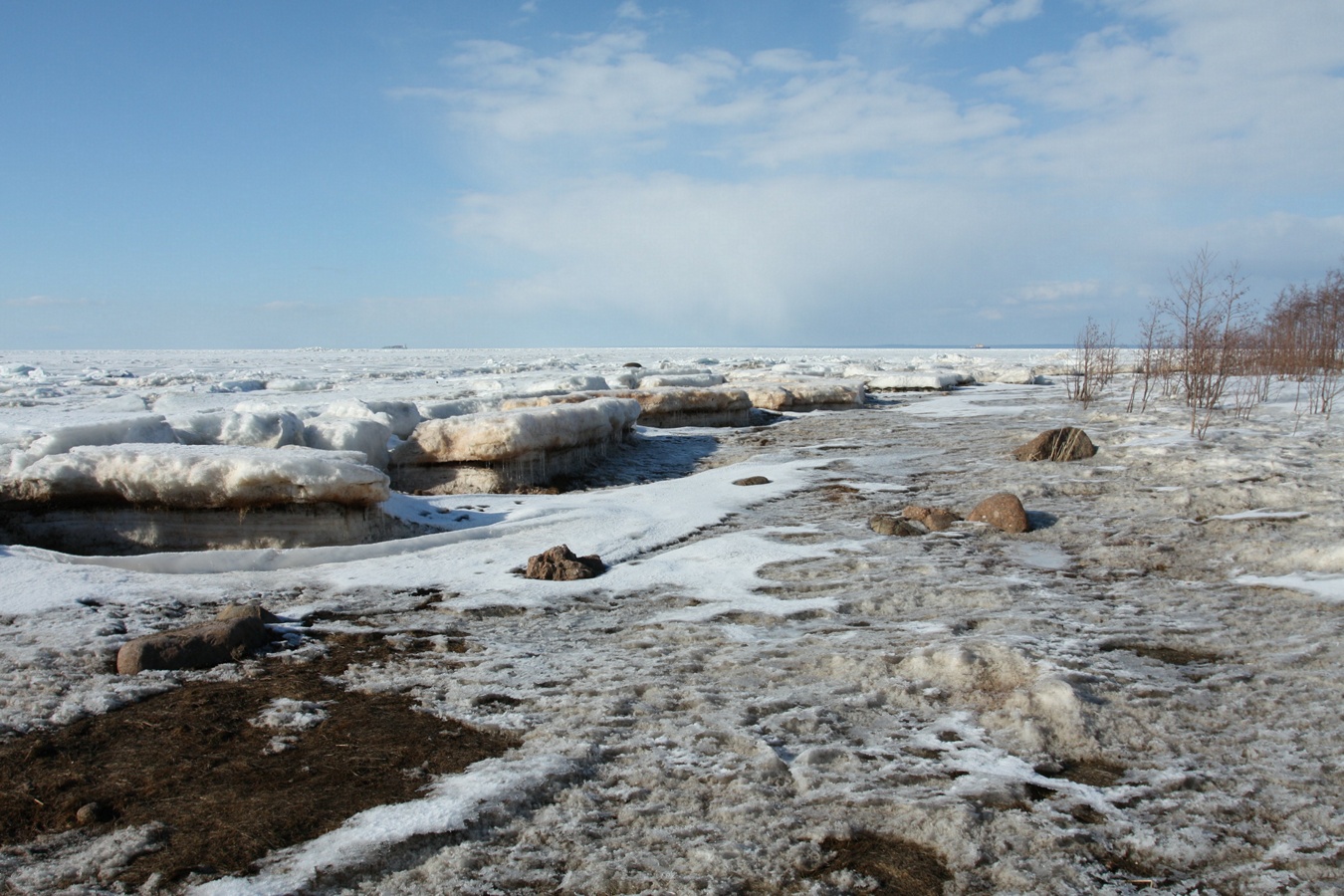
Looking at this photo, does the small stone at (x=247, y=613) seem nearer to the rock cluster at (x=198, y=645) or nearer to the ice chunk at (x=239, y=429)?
the rock cluster at (x=198, y=645)

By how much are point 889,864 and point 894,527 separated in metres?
4.26

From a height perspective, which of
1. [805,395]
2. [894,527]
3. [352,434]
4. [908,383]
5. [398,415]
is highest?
[908,383]

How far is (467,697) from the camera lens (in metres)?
3.47

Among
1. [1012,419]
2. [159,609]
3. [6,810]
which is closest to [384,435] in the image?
[159,609]

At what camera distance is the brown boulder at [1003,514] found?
6477mm

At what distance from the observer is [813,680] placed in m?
3.62

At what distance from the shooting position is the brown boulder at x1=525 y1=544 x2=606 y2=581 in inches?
212

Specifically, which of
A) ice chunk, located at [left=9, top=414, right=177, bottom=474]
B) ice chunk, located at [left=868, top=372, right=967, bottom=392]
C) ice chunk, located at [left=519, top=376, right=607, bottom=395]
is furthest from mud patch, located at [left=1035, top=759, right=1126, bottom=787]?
ice chunk, located at [left=868, top=372, right=967, bottom=392]

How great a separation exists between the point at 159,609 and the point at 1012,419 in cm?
1452

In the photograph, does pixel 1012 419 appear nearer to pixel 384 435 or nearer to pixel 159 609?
pixel 384 435

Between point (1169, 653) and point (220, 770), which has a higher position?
point (1169, 653)

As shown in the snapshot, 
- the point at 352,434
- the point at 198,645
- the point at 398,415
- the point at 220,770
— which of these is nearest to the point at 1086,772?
the point at 220,770

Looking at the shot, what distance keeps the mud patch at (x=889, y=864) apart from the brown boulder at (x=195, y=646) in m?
2.94

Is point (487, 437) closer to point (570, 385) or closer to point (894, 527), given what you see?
point (894, 527)
